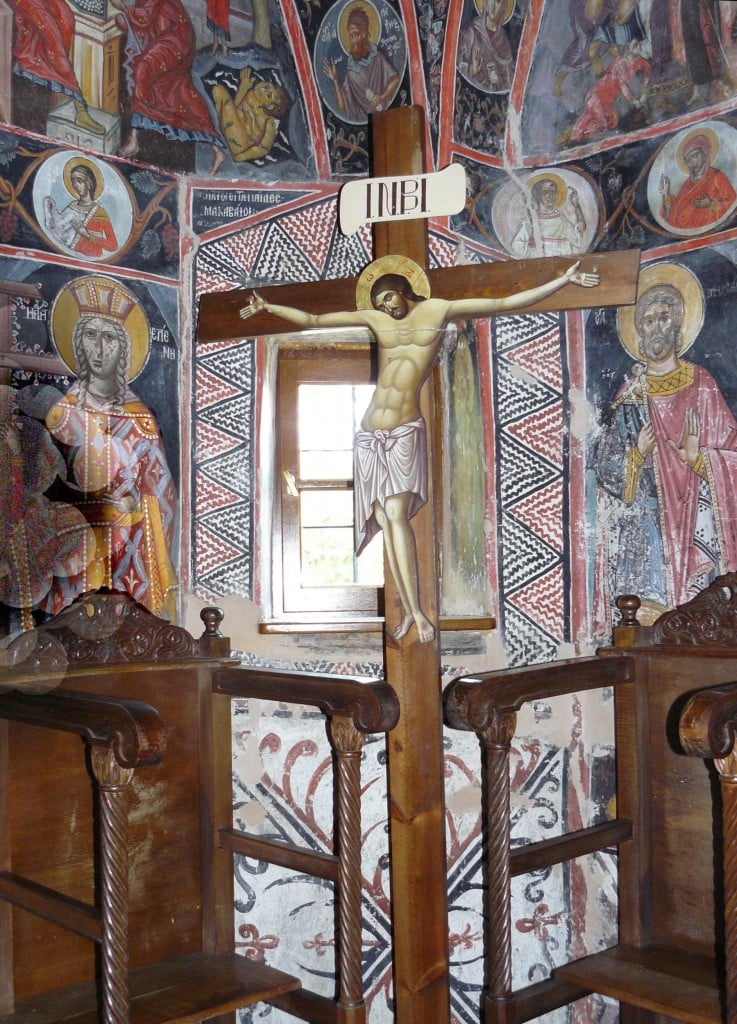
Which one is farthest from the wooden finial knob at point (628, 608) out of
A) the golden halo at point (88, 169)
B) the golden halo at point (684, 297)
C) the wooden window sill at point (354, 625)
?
the golden halo at point (88, 169)

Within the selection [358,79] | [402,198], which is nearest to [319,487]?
[402,198]

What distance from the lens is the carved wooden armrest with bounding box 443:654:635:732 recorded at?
8.46 feet

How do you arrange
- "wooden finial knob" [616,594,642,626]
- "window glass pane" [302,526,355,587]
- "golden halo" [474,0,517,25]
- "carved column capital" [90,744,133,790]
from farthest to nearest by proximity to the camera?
"window glass pane" [302,526,355,587]
"golden halo" [474,0,517,25]
"wooden finial knob" [616,594,642,626]
"carved column capital" [90,744,133,790]

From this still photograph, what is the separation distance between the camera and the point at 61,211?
3.34 m

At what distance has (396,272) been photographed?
3.02 m

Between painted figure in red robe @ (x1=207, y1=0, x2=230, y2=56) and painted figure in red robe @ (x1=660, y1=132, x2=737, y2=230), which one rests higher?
painted figure in red robe @ (x1=207, y1=0, x2=230, y2=56)

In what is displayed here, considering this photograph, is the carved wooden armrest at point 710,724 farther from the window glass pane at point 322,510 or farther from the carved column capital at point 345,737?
the window glass pane at point 322,510

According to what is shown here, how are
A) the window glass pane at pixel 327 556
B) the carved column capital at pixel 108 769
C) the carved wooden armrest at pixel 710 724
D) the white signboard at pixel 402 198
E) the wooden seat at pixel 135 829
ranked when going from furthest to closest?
the window glass pane at pixel 327 556 → the white signboard at pixel 402 198 → the wooden seat at pixel 135 829 → the carved column capital at pixel 108 769 → the carved wooden armrest at pixel 710 724

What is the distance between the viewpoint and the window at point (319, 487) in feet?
12.2

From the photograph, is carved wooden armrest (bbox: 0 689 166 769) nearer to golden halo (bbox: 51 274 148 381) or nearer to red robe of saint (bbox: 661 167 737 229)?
golden halo (bbox: 51 274 148 381)

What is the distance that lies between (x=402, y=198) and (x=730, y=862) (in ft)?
6.43

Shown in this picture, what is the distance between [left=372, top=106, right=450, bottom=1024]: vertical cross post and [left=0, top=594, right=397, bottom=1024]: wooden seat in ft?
0.56

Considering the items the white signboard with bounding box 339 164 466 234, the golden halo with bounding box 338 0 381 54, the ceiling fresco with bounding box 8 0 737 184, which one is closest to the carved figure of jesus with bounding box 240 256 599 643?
the white signboard with bounding box 339 164 466 234

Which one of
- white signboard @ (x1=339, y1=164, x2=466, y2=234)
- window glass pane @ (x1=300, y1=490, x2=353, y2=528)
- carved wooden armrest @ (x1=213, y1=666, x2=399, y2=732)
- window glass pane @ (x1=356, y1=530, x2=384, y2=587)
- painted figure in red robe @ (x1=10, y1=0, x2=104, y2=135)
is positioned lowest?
carved wooden armrest @ (x1=213, y1=666, x2=399, y2=732)
